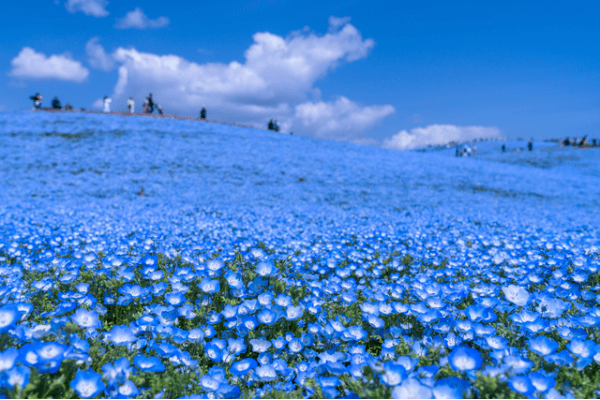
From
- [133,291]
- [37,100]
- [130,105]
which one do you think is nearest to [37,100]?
[37,100]

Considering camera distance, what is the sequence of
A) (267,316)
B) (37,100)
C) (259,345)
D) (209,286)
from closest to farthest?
(259,345) < (267,316) < (209,286) < (37,100)

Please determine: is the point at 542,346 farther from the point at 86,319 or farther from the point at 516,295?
Result: the point at 86,319

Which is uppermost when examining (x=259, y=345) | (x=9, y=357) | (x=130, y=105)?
(x=130, y=105)

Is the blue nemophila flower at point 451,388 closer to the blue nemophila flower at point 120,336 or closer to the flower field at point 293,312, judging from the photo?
the flower field at point 293,312

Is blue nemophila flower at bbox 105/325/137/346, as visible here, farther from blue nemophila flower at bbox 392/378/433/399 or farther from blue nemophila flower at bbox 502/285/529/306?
blue nemophila flower at bbox 502/285/529/306

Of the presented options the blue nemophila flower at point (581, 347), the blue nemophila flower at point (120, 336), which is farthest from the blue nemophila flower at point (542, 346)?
the blue nemophila flower at point (120, 336)

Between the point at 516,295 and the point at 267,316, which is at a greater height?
the point at 516,295

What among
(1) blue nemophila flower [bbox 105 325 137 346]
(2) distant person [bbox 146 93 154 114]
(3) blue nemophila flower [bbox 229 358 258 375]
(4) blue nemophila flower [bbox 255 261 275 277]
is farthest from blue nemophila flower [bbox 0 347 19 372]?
(2) distant person [bbox 146 93 154 114]
